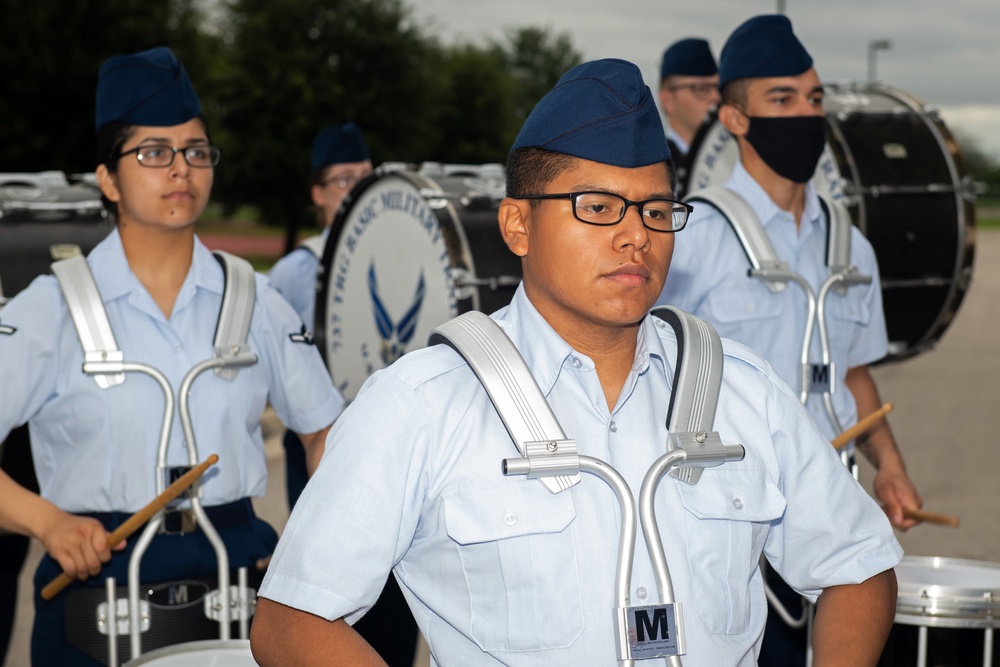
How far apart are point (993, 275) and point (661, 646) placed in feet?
101

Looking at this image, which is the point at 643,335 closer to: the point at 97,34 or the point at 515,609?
the point at 515,609

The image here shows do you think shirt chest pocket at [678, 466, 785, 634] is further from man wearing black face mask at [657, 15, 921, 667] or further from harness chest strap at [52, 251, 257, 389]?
harness chest strap at [52, 251, 257, 389]

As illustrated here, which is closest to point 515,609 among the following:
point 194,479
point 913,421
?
point 194,479

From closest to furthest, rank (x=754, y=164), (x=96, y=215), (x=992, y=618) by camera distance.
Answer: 1. (x=992, y=618)
2. (x=754, y=164)
3. (x=96, y=215)

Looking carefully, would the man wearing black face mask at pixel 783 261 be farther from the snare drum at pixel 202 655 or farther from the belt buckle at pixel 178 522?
the snare drum at pixel 202 655

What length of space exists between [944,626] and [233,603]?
1.56 meters

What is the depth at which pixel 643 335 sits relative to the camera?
6.63ft

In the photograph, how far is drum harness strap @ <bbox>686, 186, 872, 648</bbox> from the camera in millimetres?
3303

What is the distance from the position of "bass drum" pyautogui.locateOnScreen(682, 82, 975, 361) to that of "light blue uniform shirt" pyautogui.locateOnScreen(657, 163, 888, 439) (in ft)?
9.64

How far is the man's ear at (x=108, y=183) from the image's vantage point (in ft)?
10.7

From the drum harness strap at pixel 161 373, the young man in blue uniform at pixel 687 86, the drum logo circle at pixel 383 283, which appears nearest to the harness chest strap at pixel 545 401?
the drum harness strap at pixel 161 373

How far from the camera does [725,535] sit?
6.15ft

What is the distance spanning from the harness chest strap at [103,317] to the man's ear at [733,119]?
Result: 1425mm

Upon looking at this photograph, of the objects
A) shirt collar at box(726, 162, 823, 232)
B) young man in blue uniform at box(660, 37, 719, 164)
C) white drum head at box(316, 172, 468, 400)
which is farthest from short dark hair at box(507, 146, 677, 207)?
young man in blue uniform at box(660, 37, 719, 164)
